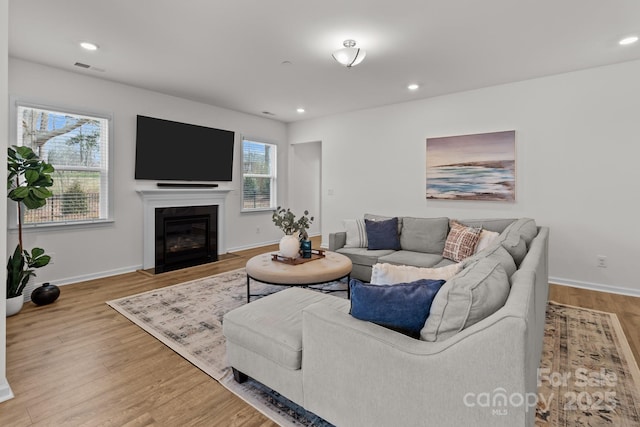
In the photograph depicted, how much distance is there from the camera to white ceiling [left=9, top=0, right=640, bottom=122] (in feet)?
8.37

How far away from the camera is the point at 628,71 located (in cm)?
360

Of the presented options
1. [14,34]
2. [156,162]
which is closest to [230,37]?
[14,34]

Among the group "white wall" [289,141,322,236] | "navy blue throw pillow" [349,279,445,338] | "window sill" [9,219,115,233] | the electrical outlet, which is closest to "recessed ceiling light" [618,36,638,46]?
the electrical outlet

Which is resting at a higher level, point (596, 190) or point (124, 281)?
point (596, 190)

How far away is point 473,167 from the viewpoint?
4.60 m

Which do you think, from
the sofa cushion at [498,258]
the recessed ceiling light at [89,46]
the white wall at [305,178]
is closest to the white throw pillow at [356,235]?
the sofa cushion at [498,258]

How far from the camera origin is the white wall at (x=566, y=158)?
3.66 m

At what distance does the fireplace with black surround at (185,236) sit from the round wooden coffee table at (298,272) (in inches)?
89.6

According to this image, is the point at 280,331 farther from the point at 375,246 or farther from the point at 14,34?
the point at 14,34

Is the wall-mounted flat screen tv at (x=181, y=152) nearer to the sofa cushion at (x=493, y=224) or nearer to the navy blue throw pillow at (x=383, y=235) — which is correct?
the navy blue throw pillow at (x=383, y=235)

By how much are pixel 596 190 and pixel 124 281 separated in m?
5.82

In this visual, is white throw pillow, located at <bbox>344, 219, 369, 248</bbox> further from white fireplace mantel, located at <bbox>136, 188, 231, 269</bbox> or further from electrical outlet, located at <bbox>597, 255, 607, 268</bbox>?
electrical outlet, located at <bbox>597, 255, 607, 268</bbox>

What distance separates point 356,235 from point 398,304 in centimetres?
297

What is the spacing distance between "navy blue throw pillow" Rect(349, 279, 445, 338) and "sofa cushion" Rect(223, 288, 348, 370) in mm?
435
